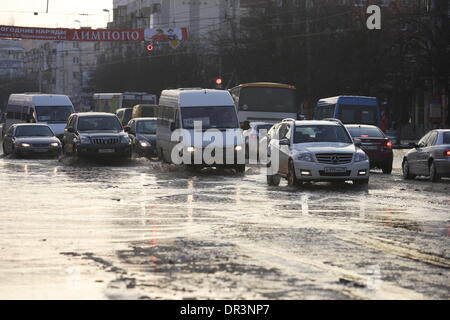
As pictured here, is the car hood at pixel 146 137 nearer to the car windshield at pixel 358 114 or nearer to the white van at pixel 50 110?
the white van at pixel 50 110

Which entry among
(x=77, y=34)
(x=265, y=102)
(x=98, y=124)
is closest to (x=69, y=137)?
(x=98, y=124)

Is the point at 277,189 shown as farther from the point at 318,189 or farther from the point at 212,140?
the point at 212,140

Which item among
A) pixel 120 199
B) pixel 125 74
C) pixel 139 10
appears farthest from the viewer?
pixel 139 10

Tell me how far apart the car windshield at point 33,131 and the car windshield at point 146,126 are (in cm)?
325

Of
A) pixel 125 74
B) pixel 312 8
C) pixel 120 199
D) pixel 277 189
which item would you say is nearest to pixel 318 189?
pixel 277 189

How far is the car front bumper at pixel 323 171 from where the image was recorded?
24141mm

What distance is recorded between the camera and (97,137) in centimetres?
3547

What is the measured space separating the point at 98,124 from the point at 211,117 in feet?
21.6

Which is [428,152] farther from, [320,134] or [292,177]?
[292,177]

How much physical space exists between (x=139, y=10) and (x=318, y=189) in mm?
140331

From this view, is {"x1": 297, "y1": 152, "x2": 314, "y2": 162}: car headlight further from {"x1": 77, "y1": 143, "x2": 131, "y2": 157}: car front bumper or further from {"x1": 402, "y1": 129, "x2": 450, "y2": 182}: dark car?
{"x1": 77, "y1": 143, "x2": 131, "y2": 157}: car front bumper

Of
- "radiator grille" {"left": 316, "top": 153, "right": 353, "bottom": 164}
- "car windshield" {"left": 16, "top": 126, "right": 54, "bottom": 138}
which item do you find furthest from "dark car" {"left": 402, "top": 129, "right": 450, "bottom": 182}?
"car windshield" {"left": 16, "top": 126, "right": 54, "bottom": 138}

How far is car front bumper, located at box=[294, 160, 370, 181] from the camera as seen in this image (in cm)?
2414

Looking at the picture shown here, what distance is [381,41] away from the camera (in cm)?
7281
